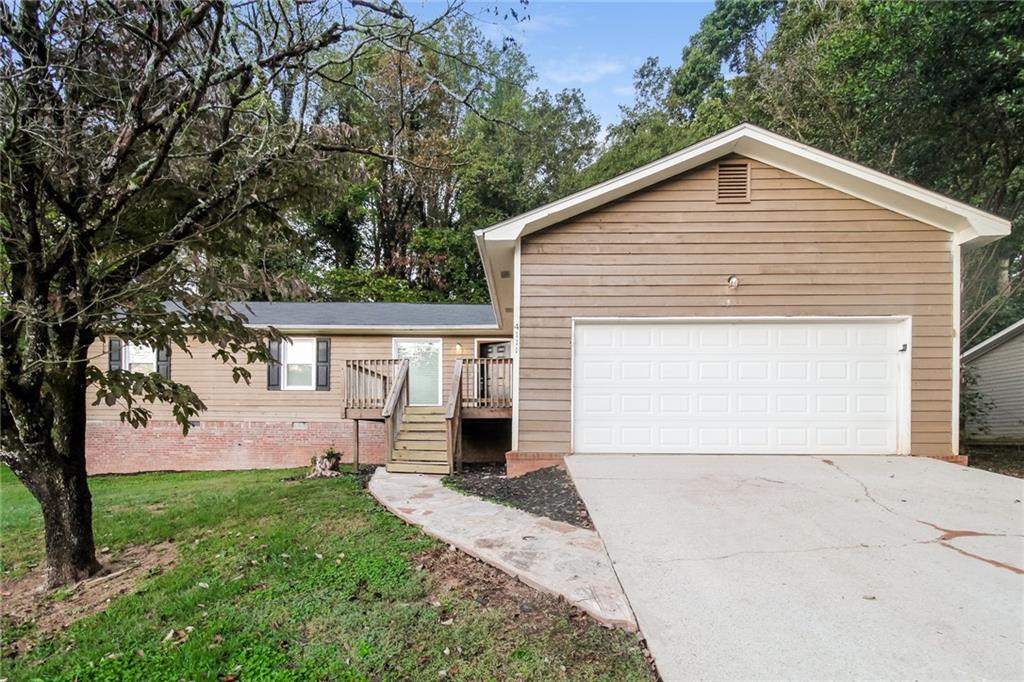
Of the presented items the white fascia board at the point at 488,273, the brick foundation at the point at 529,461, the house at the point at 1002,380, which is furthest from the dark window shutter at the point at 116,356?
the house at the point at 1002,380

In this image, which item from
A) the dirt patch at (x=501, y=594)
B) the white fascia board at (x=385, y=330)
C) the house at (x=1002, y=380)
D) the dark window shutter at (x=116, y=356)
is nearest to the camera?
the dirt patch at (x=501, y=594)

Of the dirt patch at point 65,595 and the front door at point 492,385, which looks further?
the front door at point 492,385

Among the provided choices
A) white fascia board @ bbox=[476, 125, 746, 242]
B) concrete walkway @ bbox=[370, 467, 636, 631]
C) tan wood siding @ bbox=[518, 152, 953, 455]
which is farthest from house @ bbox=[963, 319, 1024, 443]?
concrete walkway @ bbox=[370, 467, 636, 631]

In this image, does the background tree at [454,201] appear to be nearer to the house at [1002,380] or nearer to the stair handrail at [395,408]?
the stair handrail at [395,408]

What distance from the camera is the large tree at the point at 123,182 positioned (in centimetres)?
368

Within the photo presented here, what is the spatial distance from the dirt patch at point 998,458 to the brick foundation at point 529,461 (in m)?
5.90

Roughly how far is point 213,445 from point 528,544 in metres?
10.5

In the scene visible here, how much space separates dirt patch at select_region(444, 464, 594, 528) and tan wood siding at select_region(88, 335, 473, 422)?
17.4 feet

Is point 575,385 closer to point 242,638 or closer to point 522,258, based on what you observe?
point 522,258

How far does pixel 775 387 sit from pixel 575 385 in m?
2.69

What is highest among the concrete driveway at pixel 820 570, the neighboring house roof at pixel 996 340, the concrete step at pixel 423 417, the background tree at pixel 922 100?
the background tree at pixel 922 100

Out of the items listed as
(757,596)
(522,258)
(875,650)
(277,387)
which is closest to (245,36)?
(522,258)

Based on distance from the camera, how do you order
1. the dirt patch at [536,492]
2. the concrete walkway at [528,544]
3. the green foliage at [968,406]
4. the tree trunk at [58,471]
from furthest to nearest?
the green foliage at [968,406], the dirt patch at [536,492], the tree trunk at [58,471], the concrete walkway at [528,544]

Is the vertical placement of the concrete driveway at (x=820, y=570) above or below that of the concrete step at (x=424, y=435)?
above
